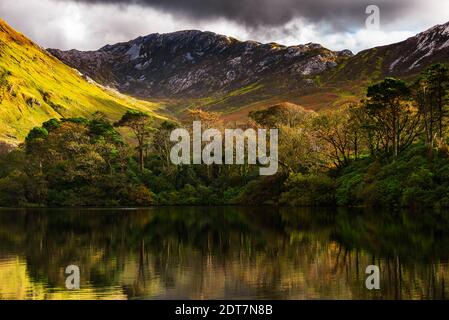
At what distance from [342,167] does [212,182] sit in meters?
20.9

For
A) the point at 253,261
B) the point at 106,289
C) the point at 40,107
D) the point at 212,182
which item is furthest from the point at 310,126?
the point at 40,107

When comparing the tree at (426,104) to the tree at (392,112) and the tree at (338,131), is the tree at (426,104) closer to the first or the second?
the tree at (392,112)

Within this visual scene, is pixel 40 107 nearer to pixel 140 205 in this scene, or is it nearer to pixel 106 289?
Result: pixel 140 205

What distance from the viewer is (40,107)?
7431 inches

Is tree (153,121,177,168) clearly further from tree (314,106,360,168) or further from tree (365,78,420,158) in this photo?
tree (365,78,420,158)

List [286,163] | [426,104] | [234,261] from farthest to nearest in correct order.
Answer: [286,163]
[426,104]
[234,261]

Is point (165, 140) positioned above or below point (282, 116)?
below

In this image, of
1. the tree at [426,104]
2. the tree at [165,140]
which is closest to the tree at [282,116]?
the tree at [165,140]

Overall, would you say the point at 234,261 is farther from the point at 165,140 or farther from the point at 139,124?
the point at 139,124

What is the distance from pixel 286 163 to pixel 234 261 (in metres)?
50.7

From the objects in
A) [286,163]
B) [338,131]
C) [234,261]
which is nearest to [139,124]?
[286,163]

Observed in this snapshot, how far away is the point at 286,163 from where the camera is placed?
73688 millimetres

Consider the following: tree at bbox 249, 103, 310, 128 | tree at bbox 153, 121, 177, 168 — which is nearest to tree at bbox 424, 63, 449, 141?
tree at bbox 249, 103, 310, 128

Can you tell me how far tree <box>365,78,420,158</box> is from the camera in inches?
2443
